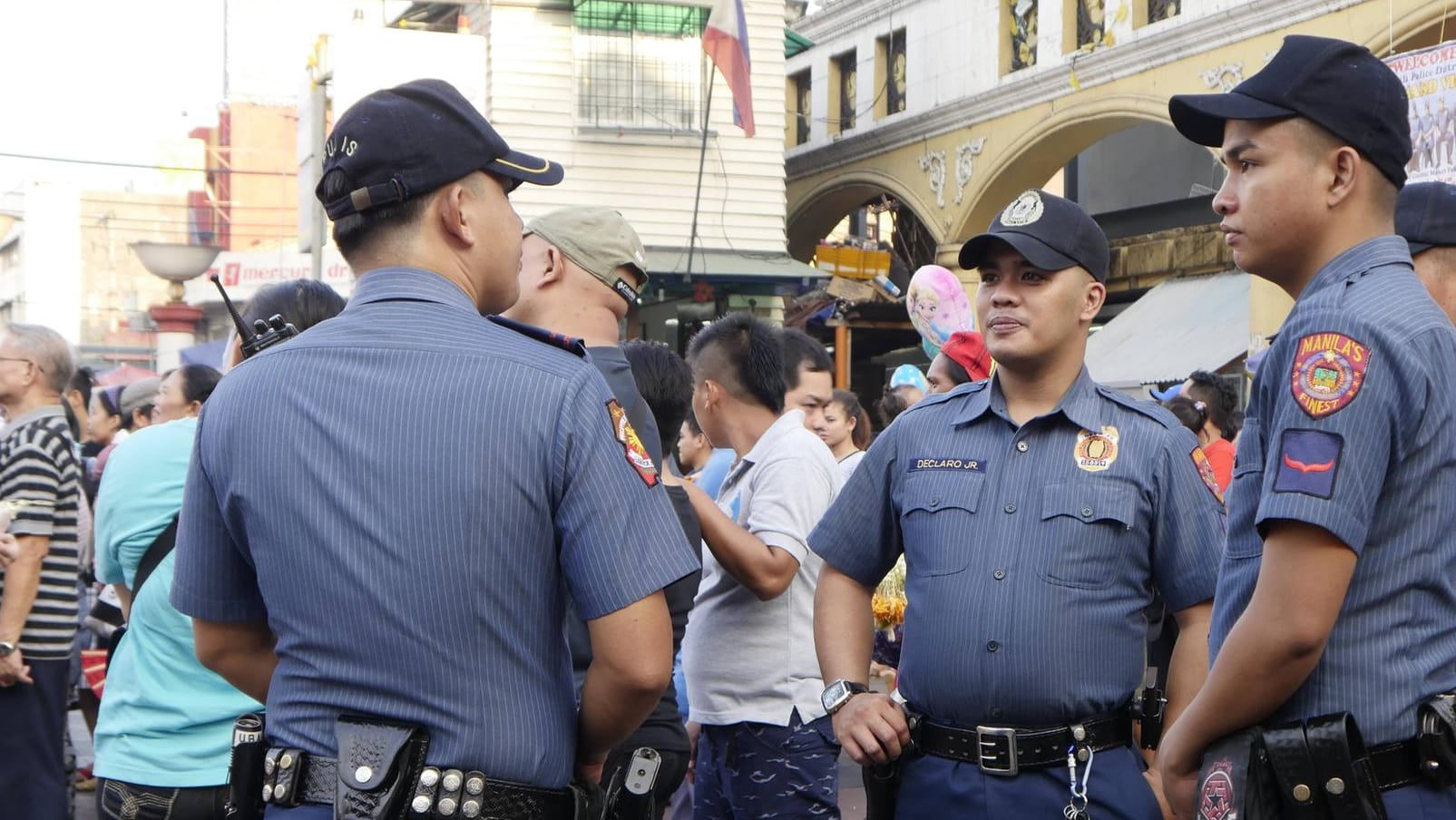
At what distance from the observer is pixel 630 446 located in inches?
98.9

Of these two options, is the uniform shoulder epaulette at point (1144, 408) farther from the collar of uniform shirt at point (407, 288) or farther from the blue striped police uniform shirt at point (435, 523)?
the collar of uniform shirt at point (407, 288)

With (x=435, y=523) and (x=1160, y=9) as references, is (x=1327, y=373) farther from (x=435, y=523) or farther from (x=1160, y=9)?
(x=1160, y=9)

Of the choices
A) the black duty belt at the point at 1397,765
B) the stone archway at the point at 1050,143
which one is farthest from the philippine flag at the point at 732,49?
the black duty belt at the point at 1397,765

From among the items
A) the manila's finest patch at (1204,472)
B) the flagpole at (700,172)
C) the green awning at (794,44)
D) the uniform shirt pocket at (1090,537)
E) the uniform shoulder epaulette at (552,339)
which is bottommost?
the uniform shirt pocket at (1090,537)

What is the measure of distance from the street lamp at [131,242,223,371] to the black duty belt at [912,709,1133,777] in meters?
24.4

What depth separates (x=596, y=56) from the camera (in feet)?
66.7

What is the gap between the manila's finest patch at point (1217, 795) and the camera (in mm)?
2473

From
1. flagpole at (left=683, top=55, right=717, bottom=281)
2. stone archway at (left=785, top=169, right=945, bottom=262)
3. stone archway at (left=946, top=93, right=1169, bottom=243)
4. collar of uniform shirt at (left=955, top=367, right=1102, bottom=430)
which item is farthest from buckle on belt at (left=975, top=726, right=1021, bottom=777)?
stone archway at (left=785, top=169, right=945, bottom=262)

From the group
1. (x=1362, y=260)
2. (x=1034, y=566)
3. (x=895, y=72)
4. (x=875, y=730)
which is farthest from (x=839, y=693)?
(x=895, y=72)

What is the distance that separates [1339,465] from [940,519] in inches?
45.2

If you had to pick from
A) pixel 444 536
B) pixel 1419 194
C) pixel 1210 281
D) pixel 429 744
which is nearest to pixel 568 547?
pixel 444 536

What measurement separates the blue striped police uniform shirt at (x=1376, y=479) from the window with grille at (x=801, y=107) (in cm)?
2293

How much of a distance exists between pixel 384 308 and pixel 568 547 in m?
0.53

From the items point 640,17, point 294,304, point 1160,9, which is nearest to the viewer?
point 294,304
